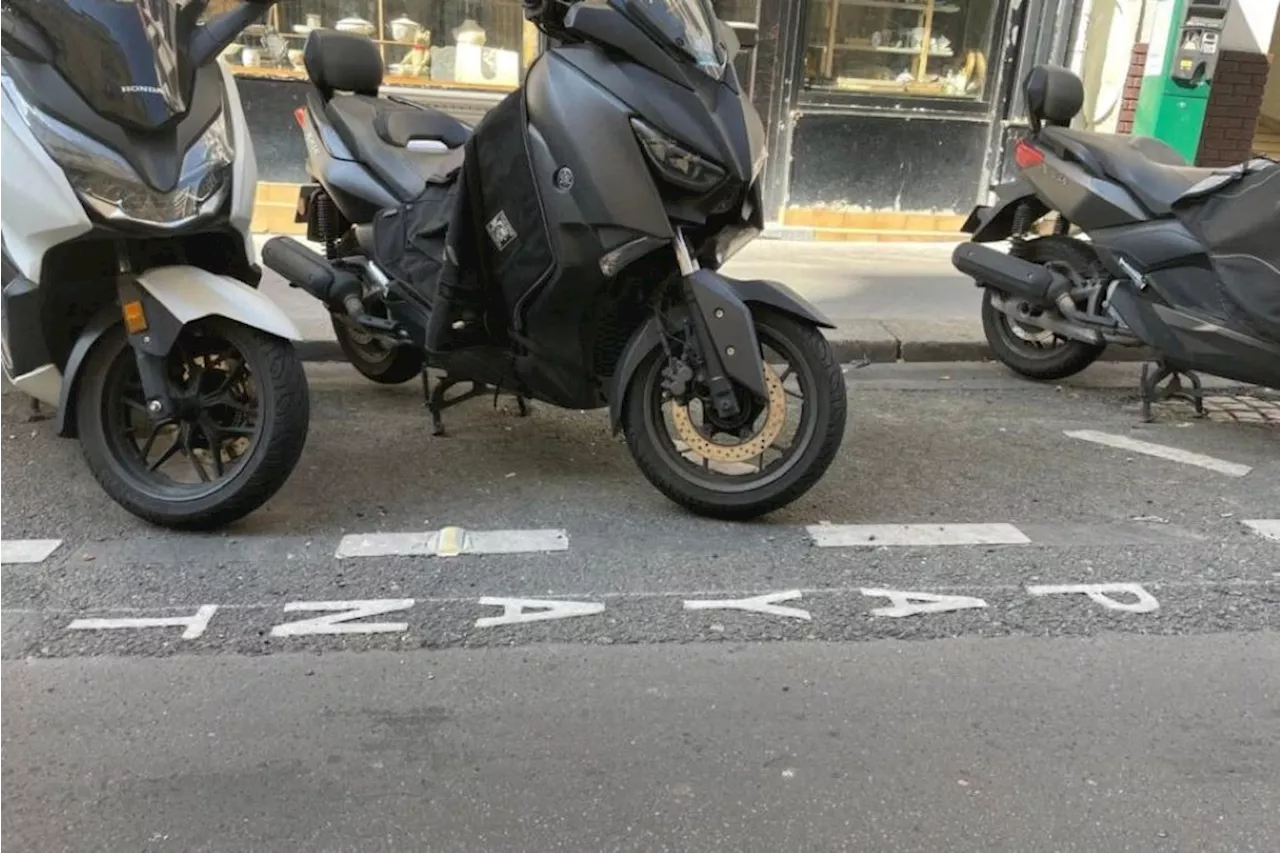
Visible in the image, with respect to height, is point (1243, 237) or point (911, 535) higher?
point (1243, 237)

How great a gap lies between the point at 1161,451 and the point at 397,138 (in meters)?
3.32

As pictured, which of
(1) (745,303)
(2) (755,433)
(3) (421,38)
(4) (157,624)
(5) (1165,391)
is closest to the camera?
(4) (157,624)

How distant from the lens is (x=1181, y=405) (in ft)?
16.2

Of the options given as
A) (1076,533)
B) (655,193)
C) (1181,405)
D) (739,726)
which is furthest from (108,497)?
(1181,405)

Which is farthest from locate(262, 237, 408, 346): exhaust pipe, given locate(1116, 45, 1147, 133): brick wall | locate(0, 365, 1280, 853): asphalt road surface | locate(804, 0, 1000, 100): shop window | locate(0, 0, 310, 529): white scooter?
locate(1116, 45, 1147, 133): brick wall

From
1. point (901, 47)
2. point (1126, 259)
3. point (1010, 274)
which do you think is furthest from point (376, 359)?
point (901, 47)

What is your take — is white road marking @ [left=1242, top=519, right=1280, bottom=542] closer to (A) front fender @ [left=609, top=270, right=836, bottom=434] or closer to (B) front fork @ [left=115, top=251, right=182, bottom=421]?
(A) front fender @ [left=609, top=270, right=836, bottom=434]

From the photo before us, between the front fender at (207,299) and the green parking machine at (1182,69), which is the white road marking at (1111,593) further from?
the green parking machine at (1182,69)

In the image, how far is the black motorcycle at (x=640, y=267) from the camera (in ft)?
10.0

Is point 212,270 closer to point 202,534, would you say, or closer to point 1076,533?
point 202,534

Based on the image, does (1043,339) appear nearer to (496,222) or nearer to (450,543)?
(496,222)

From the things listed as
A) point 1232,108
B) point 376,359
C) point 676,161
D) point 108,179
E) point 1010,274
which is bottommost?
point 376,359

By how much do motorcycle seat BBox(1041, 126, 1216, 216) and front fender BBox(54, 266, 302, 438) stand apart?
3474 millimetres

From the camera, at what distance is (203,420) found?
3.17 m
